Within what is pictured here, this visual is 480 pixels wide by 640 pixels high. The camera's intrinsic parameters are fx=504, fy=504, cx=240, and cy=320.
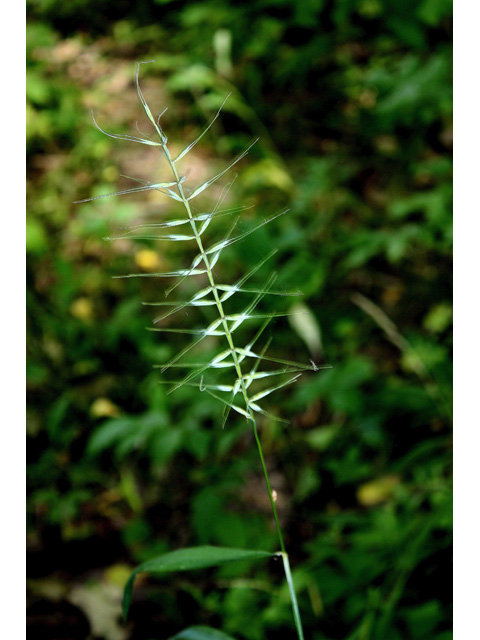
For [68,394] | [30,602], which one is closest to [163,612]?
[30,602]

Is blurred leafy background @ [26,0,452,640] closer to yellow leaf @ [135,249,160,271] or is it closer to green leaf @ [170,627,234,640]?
yellow leaf @ [135,249,160,271]

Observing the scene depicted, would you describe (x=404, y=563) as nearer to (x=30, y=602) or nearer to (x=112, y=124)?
(x=30, y=602)

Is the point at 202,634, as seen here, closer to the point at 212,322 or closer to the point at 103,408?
the point at 212,322

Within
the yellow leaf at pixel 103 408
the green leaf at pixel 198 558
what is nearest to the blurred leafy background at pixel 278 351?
the yellow leaf at pixel 103 408

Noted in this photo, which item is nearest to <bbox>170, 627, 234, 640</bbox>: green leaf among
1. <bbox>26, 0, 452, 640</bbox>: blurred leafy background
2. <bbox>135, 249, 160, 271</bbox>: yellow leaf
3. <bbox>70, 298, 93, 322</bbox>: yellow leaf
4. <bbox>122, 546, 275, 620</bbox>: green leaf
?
<bbox>122, 546, 275, 620</bbox>: green leaf

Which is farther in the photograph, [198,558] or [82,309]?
[82,309]

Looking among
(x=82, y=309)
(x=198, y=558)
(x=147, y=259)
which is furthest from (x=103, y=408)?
(x=198, y=558)

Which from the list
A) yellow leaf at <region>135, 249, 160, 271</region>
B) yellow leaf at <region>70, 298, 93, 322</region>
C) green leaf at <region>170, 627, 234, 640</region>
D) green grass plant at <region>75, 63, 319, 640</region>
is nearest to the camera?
green grass plant at <region>75, 63, 319, 640</region>

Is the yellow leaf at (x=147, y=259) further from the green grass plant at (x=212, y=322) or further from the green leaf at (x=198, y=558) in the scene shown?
the green leaf at (x=198, y=558)

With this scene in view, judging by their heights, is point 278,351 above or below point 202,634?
below
